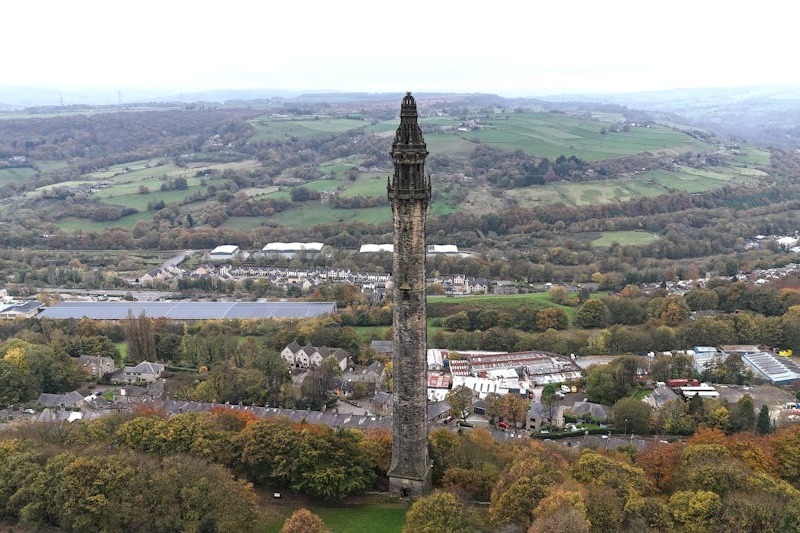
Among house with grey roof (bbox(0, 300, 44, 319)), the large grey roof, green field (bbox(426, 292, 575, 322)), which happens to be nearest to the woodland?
green field (bbox(426, 292, 575, 322))

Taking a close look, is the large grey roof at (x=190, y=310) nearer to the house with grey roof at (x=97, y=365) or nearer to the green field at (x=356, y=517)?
the house with grey roof at (x=97, y=365)

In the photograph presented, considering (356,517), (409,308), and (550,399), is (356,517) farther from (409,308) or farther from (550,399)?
(550,399)

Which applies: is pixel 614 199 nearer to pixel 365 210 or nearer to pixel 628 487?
pixel 365 210

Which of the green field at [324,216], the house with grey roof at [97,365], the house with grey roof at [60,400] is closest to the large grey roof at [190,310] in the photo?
the house with grey roof at [97,365]

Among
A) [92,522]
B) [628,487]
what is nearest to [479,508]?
[628,487]

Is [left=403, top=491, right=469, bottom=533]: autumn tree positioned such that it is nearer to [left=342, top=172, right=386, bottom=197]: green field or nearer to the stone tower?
the stone tower

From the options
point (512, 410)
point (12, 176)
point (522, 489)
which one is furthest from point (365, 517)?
point (12, 176)
